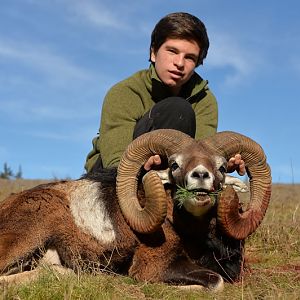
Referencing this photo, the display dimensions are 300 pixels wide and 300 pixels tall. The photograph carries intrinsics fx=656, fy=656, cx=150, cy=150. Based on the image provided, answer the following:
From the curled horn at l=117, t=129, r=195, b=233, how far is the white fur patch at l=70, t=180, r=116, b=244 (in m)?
0.34

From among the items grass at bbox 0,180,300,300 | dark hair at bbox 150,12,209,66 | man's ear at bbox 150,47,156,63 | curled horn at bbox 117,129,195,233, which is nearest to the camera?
grass at bbox 0,180,300,300

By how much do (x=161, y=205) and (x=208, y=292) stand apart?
37.2 inches

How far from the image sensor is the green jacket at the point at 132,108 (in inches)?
301

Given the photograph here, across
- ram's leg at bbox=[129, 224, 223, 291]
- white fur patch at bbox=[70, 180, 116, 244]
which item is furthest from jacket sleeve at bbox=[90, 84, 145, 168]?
ram's leg at bbox=[129, 224, 223, 291]

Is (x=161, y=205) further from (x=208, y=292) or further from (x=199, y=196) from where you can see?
(x=208, y=292)

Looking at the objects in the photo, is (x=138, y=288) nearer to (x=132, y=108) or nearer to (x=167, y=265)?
(x=167, y=265)

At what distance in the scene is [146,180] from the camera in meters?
6.57

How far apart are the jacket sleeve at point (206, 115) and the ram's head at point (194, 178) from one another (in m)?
1.18

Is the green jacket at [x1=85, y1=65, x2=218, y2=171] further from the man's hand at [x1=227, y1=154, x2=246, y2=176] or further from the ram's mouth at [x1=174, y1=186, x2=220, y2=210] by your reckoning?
the ram's mouth at [x1=174, y1=186, x2=220, y2=210]

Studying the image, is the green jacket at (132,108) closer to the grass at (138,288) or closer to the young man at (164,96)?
the young man at (164,96)

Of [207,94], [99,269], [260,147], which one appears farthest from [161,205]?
[207,94]

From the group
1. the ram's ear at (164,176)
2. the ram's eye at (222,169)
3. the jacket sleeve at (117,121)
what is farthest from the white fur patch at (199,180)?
the jacket sleeve at (117,121)

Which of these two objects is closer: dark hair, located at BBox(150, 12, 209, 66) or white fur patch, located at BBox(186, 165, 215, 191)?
white fur patch, located at BBox(186, 165, 215, 191)

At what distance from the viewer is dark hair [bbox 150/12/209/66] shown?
7.78m
